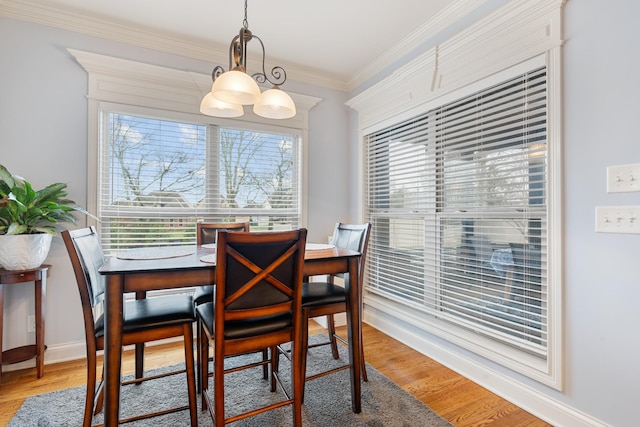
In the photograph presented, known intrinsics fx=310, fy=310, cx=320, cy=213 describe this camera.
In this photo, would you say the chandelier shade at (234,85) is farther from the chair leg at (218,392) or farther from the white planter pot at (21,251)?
the white planter pot at (21,251)

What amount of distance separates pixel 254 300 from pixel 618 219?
1.75 meters

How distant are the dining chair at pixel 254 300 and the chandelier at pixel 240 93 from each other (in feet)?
2.75

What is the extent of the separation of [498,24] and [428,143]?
2.97 feet

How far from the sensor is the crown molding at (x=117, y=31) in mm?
2314

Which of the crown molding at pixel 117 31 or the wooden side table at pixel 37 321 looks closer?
the wooden side table at pixel 37 321

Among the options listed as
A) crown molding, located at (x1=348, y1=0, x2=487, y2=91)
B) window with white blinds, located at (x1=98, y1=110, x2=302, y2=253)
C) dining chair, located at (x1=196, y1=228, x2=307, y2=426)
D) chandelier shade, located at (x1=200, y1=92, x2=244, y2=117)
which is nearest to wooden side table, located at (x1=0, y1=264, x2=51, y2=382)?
window with white blinds, located at (x1=98, y1=110, x2=302, y2=253)

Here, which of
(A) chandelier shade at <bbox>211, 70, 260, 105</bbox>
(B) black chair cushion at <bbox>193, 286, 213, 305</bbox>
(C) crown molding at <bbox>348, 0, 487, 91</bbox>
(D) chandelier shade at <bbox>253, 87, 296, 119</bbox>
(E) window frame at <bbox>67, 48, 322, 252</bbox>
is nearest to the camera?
(A) chandelier shade at <bbox>211, 70, 260, 105</bbox>

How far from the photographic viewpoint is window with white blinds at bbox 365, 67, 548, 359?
1.85 meters

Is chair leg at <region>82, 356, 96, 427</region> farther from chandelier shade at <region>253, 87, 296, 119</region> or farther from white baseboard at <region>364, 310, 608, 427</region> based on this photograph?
white baseboard at <region>364, 310, 608, 427</region>

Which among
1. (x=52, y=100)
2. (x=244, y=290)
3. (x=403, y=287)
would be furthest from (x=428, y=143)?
(x=52, y=100)

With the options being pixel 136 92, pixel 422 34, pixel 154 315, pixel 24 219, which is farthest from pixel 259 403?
pixel 422 34

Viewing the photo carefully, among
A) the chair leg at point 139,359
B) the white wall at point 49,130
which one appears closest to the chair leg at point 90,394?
the chair leg at point 139,359

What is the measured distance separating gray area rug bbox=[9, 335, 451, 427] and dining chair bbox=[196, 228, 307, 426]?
339 millimetres

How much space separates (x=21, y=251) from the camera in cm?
205
